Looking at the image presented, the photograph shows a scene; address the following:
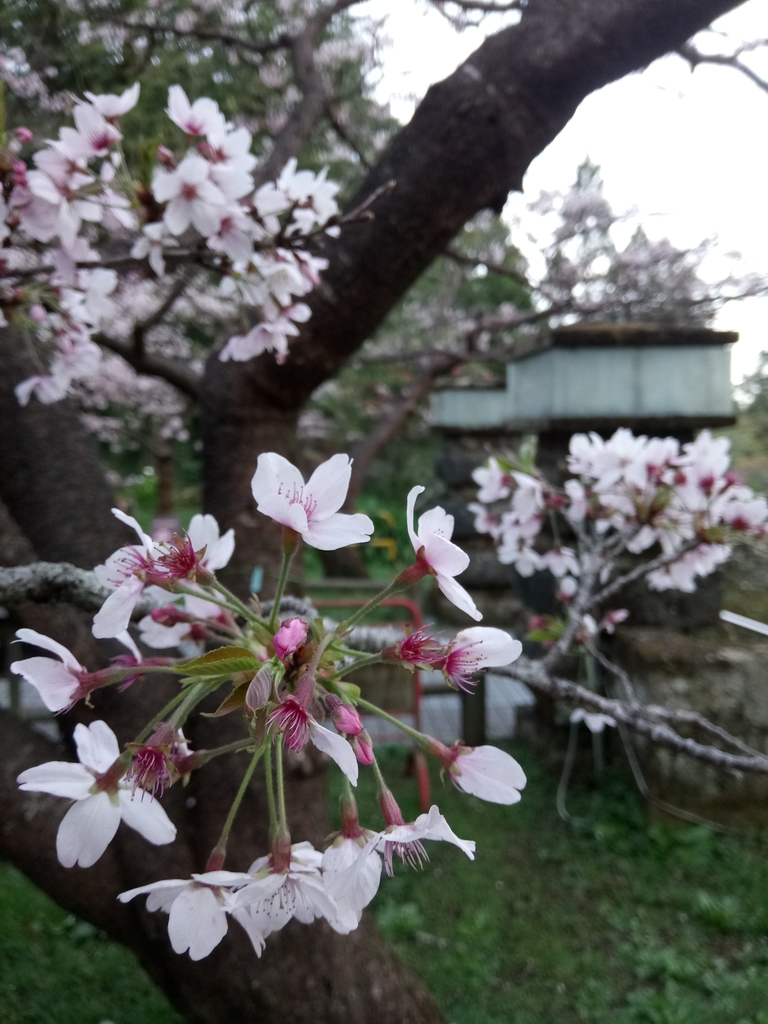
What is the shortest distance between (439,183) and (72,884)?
5.02 ft

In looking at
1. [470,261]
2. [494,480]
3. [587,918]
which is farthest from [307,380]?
[587,918]

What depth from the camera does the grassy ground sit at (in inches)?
71.4

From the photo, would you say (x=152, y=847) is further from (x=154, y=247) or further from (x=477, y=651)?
(x=154, y=247)

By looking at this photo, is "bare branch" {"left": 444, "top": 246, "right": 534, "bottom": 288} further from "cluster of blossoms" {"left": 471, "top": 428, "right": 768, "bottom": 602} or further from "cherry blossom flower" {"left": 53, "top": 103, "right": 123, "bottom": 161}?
"cherry blossom flower" {"left": 53, "top": 103, "right": 123, "bottom": 161}

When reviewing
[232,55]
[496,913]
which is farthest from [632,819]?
[232,55]

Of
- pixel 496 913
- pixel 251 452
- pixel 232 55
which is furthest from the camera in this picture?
pixel 232 55

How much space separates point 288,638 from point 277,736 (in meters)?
0.09

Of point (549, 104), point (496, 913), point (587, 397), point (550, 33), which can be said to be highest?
point (550, 33)

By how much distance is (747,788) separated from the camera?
2.54 meters

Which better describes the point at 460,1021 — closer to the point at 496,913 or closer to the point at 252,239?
the point at 496,913

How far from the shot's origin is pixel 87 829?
58 centimetres

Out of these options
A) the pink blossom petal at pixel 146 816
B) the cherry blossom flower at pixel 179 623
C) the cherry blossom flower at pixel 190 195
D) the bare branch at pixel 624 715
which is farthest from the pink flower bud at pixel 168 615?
the cherry blossom flower at pixel 190 195

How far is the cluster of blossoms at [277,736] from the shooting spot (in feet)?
1.78

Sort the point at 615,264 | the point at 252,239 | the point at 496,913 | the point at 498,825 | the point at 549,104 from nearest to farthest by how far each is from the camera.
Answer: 1. the point at 252,239
2. the point at 549,104
3. the point at 496,913
4. the point at 498,825
5. the point at 615,264
